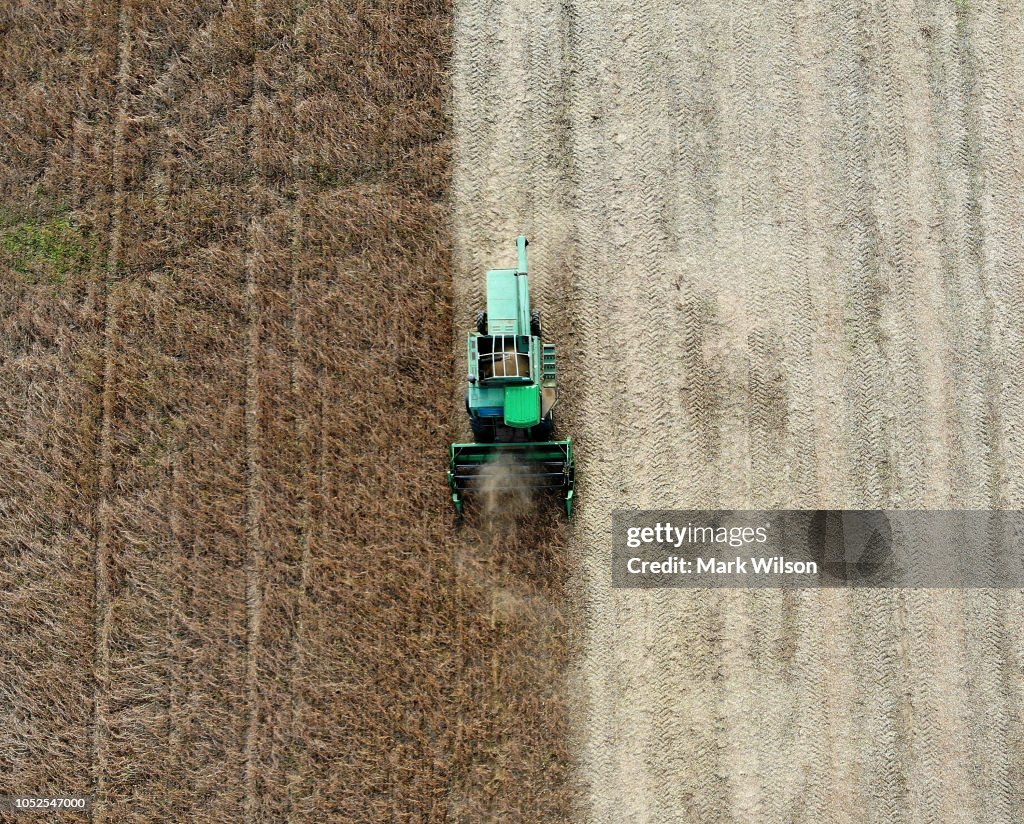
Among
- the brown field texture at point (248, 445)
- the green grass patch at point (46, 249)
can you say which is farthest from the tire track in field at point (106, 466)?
the green grass patch at point (46, 249)

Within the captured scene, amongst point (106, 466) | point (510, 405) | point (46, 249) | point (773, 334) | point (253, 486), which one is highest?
point (46, 249)

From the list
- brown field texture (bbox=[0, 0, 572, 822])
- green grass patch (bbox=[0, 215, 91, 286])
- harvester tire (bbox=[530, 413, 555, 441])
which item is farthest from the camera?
green grass patch (bbox=[0, 215, 91, 286])

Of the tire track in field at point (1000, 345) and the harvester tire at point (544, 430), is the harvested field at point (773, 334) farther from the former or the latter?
the harvester tire at point (544, 430)

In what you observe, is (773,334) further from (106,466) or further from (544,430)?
(106,466)

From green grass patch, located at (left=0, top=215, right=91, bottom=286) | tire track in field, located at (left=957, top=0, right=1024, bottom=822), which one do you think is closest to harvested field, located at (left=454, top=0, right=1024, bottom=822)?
tire track in field, located at (left=957, top=0, right=1024, bottom=822)

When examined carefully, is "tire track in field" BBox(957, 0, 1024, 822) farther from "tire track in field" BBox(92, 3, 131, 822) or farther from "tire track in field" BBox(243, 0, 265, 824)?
"tire track in field" BBox(92, 3, 131, 822)

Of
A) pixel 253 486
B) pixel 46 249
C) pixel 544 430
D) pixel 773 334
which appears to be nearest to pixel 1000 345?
pixel 773 334
